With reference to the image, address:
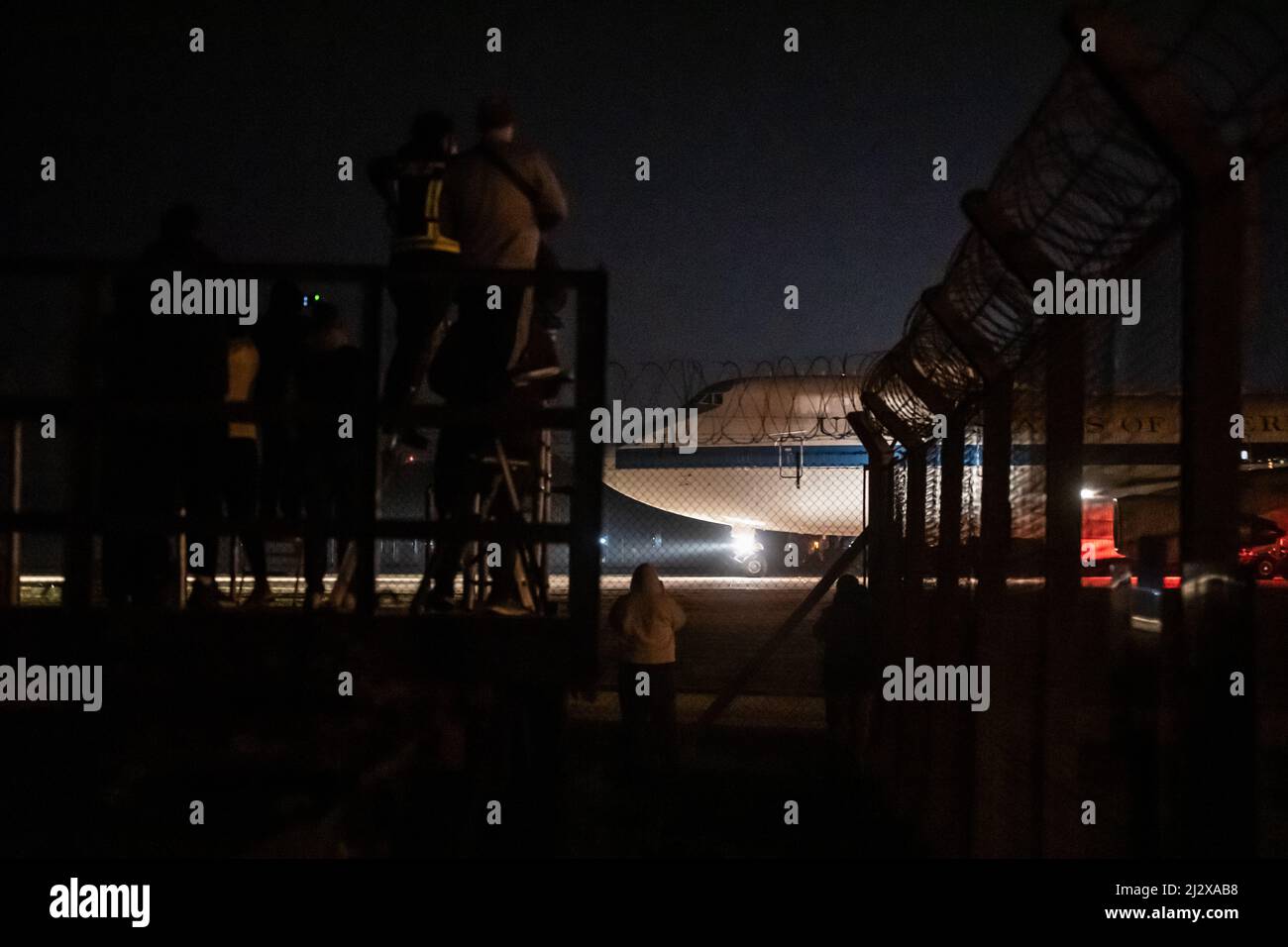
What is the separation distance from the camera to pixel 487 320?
474cm

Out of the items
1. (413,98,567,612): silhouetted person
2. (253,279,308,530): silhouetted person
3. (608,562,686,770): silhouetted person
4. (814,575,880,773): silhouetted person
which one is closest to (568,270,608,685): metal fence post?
(413,98,567,612): silhouetted person

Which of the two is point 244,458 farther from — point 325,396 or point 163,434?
point 163,434

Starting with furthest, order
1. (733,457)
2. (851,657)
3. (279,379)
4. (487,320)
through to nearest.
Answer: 1. (733,457)
2. (851,657)
3. (279,379)
4. (487,320)

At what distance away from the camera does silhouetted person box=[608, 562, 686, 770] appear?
8.77m

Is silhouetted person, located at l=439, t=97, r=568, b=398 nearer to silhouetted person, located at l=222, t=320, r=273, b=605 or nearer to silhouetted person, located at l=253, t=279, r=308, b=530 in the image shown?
silhouetted person, located at l=253, t=279, r=308, b=530

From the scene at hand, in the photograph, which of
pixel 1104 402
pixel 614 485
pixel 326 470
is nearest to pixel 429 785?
pixel 326 470

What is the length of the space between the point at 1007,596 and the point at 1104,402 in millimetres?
1187

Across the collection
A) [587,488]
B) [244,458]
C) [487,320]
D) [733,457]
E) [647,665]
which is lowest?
[647,665]

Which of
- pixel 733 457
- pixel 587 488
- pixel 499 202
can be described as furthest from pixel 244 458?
pixel 733 457

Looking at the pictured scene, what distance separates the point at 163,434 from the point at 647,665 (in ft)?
15.4

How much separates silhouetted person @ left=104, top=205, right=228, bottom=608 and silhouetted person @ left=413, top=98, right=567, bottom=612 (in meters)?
0.86
